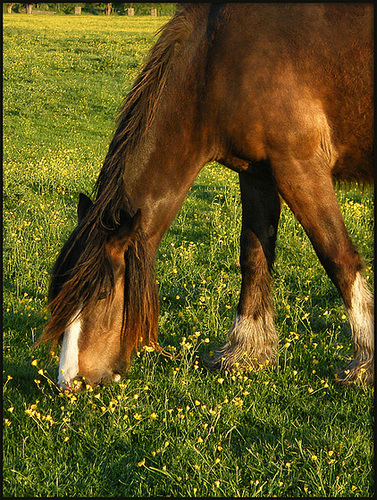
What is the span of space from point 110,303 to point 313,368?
175 centimetres

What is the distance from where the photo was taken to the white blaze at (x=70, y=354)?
11.2 feet

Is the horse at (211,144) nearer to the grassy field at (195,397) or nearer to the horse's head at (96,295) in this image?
the horse's head at (96,295)

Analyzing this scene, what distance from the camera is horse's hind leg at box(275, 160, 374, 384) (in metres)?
3.50

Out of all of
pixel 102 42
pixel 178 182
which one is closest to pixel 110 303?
pixel 178 182

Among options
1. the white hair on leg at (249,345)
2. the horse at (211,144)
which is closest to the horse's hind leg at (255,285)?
the white hair on leg at (249,345)

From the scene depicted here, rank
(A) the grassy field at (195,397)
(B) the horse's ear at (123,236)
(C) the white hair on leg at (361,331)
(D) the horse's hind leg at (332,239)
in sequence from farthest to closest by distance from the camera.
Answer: (C) the white hair on leg at (361,331), (D) the horse's hind leg at (332,239), (B) the horse's ear at (123,236), (A) the grassy field at (195,397)

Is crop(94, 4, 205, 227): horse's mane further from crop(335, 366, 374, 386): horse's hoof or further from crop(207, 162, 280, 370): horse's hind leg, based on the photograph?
crop(335, 366, 374, 386): horse's hoof

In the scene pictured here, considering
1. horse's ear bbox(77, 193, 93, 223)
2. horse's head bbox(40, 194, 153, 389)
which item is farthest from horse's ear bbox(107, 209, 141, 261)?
horse's ear bbox(77, 193, 93, 223)

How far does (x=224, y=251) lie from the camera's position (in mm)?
6461

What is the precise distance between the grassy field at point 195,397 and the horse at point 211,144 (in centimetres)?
38

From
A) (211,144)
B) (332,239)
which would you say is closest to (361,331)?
(332,239)

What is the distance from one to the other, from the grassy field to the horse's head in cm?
24

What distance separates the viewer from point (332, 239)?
3.60 meters

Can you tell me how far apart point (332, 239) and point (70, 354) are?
1.89 metres
